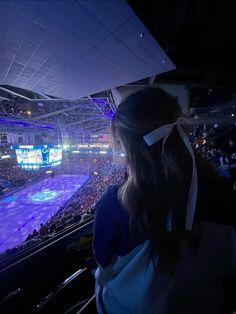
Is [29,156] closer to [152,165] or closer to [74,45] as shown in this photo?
[74,45]

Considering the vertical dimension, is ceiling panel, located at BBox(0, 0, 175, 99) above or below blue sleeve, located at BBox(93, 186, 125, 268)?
above

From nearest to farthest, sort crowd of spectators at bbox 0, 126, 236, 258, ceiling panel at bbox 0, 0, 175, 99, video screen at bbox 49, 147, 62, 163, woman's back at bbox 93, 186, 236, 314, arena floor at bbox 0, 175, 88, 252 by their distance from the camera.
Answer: woman's back at bbox 93, 186, 236, 314, ceiling panel at bbox 0, 0, 175, 99, crowd of spectators at bbox 0, 126, 236, 258, arena floor at bbox 0, 175, 88, 252, video screen at bbox 49, 147, 62, 163

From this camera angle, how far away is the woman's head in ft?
2.23

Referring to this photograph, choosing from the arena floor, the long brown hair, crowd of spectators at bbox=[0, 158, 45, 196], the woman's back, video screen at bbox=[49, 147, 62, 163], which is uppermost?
the long brown hair

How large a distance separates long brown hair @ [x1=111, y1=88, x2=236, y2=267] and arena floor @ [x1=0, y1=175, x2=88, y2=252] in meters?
10.5

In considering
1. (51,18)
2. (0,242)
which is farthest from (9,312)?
(0,242)

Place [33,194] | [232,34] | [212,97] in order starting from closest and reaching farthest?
1. [232,34]
2. [212,97]
3. [33,194]

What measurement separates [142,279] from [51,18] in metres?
2.77

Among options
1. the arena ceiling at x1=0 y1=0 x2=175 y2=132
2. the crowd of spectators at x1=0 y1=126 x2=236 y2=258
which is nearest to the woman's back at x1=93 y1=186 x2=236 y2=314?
the crowd of spectators at x1=0 y1=126 x2=236 y2=258

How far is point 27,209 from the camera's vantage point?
13.5 m

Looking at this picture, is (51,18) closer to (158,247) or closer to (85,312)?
(158,247)

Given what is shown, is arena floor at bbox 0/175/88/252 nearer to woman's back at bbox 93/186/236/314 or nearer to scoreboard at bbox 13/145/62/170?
scoreboard at bbox 13/145/62/170

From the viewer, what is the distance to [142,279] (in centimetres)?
67

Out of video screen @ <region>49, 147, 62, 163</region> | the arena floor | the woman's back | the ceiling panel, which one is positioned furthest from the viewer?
video screen @ <region>49, 147, 62, 163</region>
